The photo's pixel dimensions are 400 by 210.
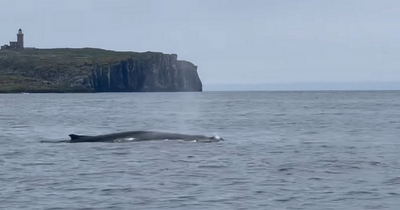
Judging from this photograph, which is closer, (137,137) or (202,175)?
(202,175)

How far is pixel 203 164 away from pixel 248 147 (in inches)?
336

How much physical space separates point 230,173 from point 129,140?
12.8 metres

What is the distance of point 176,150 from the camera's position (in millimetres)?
34344

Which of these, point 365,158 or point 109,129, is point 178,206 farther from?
point 109,129

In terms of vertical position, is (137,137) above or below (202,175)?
above

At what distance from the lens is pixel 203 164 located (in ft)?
95.8

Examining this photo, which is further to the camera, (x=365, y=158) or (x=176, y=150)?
(x=176, y=150)

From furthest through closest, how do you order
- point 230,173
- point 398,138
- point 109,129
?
point 109,129
point 398,138
point 230,173

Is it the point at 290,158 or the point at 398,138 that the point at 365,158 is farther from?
the point at 398,138

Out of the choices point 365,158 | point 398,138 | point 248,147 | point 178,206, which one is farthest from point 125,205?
point 398,138

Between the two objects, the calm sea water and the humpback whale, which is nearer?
the calm sea water

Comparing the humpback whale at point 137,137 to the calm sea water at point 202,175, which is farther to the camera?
the humpback whale at point 137,137

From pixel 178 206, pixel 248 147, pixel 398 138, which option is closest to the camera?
pixel 178 206

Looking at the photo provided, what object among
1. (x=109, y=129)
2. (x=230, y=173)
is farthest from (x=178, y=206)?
(x=109, y=129)
